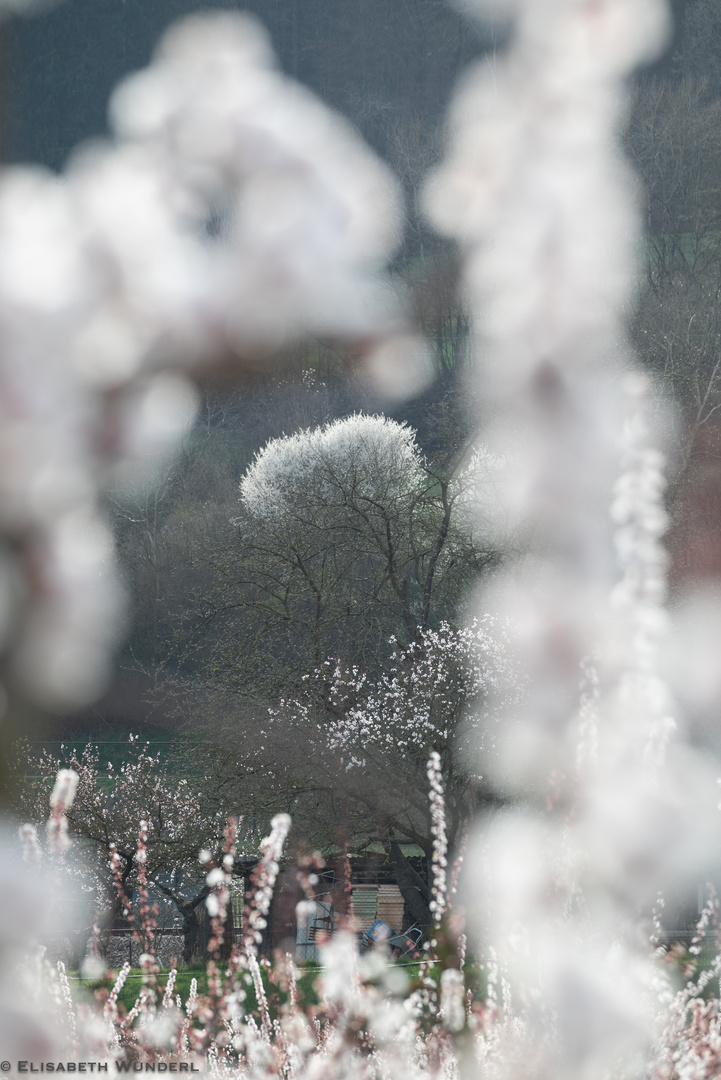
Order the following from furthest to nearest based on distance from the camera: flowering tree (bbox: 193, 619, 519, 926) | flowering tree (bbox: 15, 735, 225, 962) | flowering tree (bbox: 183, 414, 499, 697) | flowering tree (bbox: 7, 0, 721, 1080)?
1. flowering tree (bbox: 183, 414, 499, 697)
2. flowering tree (bbox: 15, 735, 225, 962)
3. flowering tree (bbox: 193, 619, 519, 926)
4. flowering tree (bbox: 7, 0, 721, 1080)

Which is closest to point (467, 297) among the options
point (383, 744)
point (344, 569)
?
point (383, 744)

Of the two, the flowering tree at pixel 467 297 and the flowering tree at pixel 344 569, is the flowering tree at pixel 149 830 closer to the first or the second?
the flowering tree at pixel 344 569

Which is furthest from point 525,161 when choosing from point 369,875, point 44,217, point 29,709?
point 369,875

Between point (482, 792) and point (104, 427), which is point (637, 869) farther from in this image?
point (482, 792)

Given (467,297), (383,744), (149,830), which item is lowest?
(467,297)

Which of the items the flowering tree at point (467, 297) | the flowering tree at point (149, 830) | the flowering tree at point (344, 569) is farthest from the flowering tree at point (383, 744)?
the flowering tree at point (467, 297)

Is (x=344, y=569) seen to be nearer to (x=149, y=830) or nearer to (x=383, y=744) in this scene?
(x=383, y=744)

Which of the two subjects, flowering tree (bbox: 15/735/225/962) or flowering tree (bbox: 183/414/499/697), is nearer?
flowering tree (bbox: 15/735/225/962)

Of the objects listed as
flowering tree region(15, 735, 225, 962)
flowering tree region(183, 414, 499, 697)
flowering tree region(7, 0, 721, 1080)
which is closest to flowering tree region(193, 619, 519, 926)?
flowering tree region(183, 414, 499, 697)

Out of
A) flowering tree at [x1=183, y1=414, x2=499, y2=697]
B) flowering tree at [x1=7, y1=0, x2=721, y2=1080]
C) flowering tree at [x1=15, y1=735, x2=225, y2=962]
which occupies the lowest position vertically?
flowering tree at [x1=7, y1=0, x2=721, y2=1080]

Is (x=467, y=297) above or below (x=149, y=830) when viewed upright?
below

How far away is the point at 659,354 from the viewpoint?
13.1 metres

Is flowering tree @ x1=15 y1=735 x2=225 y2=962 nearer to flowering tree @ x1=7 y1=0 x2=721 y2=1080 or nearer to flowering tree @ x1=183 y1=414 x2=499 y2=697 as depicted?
flowering tree @ x1=183 y1=414 x2=499 y2=697

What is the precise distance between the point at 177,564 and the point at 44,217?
54.5ft
